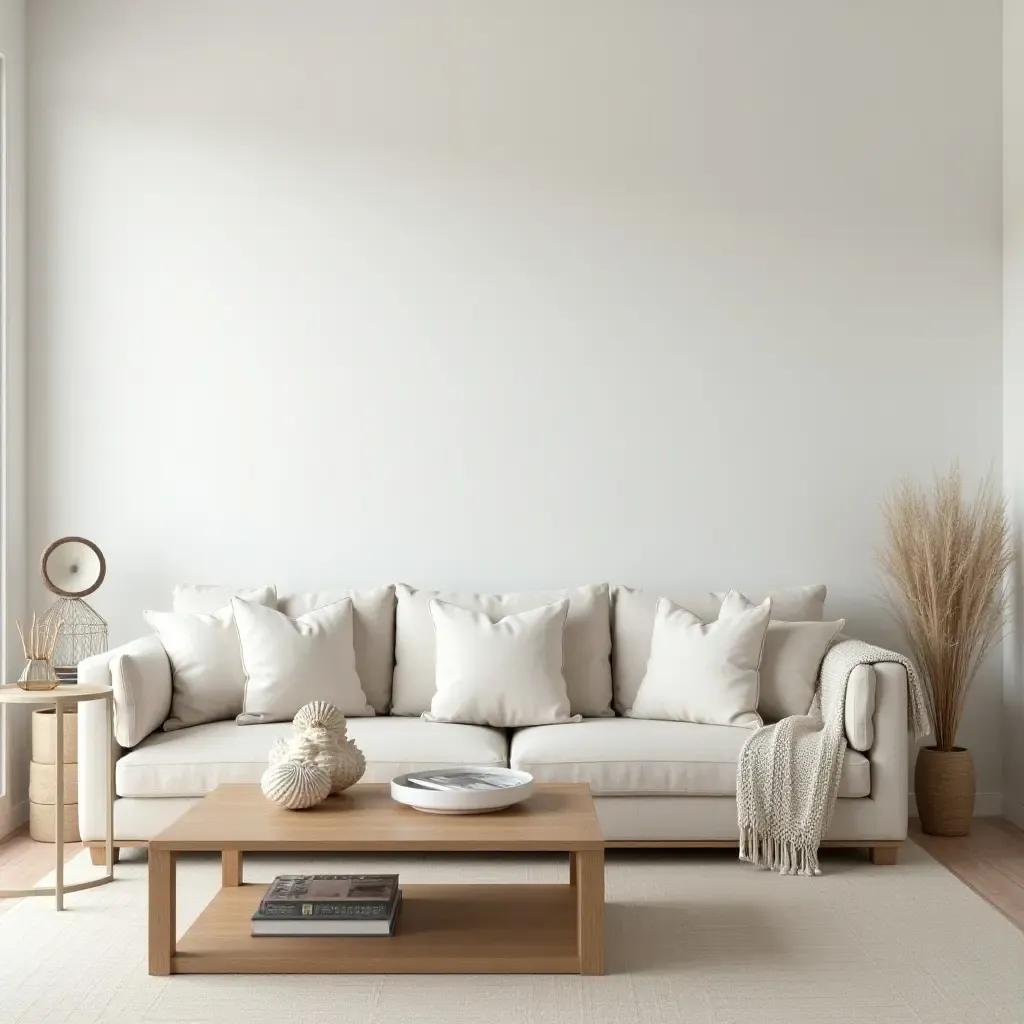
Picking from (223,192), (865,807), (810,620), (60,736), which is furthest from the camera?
(223,192)

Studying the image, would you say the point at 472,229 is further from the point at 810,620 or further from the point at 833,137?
the point at 810,620

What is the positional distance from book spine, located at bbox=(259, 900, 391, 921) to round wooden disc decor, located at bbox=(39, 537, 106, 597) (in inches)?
80.3

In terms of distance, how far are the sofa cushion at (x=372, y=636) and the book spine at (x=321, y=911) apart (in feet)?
4.93

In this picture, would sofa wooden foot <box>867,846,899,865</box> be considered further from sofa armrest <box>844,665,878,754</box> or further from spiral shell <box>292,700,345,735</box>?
spiral shell <box>292,700,345,735</box>

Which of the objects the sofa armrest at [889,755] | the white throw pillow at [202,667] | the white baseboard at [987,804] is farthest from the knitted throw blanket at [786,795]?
the white throw pillow at [202,667]

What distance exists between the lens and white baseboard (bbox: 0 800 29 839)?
14.6 feet

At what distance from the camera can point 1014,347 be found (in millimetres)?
4812

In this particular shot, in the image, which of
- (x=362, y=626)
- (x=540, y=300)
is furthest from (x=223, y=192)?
(x=362, y=626)

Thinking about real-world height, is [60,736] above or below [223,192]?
below

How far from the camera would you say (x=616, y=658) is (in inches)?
181

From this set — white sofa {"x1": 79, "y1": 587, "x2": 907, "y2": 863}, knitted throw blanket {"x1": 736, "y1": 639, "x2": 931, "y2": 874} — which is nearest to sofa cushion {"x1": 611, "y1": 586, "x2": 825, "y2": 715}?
white sofa {"x1": 79, "y1": 587, "x2": 907, "y2": 863}

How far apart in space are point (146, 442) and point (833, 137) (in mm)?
3196

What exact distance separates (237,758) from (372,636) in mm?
812

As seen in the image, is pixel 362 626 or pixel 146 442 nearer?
pixel 362 626
